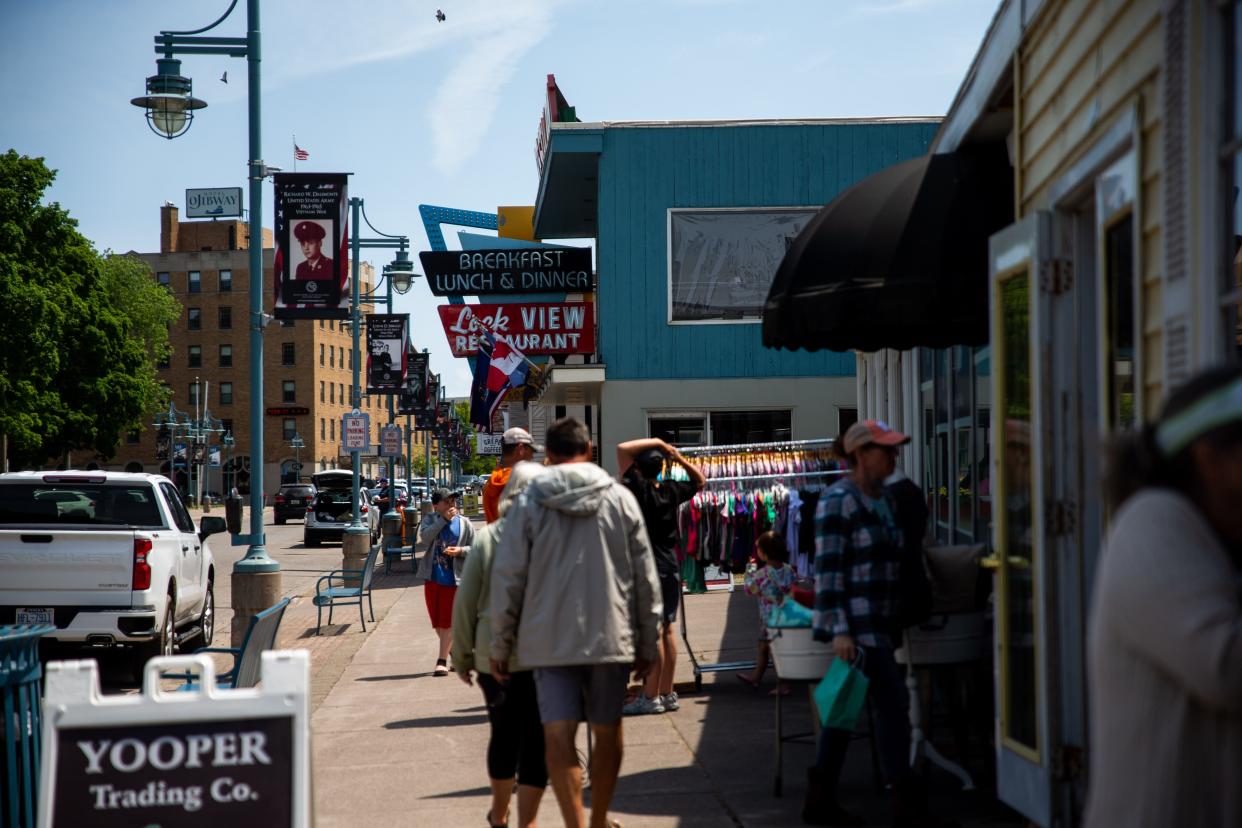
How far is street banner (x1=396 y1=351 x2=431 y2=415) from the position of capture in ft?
129

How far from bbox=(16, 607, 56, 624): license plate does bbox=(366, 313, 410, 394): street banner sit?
68.4 ft

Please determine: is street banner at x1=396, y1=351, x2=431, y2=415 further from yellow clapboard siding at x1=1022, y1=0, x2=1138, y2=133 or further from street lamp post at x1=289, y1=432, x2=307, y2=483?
street lamp post at x1=289, y1=432, x2=307, y2=483

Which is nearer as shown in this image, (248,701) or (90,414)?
(248,701)

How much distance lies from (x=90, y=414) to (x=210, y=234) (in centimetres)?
5646

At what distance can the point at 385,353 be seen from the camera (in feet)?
109

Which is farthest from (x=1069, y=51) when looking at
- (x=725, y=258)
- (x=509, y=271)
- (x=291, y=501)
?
(x=291, y=501)

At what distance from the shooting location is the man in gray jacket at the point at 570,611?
5.89 metres

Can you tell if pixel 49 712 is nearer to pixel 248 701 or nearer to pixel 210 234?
pixel 248 701

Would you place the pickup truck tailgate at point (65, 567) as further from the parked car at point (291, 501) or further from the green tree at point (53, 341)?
the parked car at point (291, 501)

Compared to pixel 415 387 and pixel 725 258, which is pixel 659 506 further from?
pixel 415 387

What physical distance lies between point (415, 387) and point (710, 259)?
19861mm

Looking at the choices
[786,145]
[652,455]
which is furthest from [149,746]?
[786,145]

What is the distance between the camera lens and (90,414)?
57.5 meters

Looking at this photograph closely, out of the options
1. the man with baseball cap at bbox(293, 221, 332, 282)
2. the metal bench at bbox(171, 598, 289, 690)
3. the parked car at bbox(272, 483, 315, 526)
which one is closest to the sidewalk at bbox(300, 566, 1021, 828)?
the metal bench at bbox(171, 598, 289, 690)
